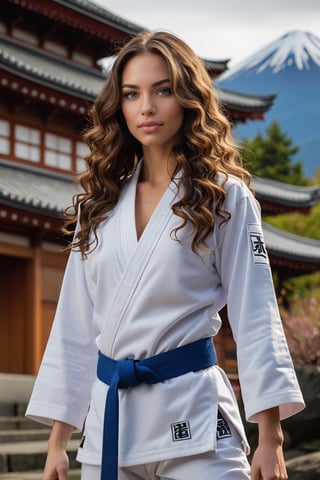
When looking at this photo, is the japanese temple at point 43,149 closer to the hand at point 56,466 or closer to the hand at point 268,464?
the hand at point 56,466

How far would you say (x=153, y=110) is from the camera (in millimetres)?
2406

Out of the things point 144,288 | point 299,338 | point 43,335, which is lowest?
point 144,288

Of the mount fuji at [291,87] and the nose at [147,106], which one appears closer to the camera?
the nose at [147,106]

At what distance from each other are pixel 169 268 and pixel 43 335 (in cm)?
1188

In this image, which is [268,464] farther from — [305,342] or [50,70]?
[50,70]

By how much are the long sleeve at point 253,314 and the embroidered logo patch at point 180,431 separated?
170mm

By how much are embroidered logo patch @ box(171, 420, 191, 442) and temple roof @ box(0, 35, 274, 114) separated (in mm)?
12127

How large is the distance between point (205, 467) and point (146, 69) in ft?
3.35

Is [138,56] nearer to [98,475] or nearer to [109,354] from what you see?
[109,354]

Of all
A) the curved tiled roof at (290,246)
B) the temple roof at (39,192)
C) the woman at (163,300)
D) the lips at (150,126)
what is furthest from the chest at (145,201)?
the curved tiled roof at (290,246)

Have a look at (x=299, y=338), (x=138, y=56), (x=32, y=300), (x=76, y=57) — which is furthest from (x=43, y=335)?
(x=138, y=56)

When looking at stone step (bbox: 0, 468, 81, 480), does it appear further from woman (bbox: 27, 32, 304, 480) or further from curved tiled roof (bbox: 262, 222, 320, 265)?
curved tiled roof (bbox: 262, 222, 320, 265)

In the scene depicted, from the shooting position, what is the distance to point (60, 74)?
56.5 ft

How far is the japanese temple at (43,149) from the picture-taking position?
45.3 ft
